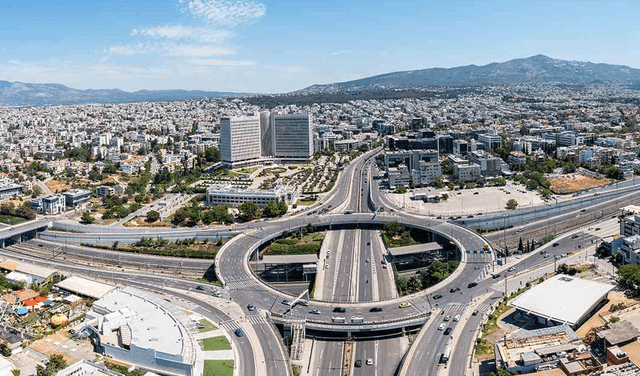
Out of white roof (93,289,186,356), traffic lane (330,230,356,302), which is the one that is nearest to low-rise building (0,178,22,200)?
white roof (93,289,186,356)

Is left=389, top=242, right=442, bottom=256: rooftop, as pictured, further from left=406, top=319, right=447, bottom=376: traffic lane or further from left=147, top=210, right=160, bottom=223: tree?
left=147, top=210, right=160, bottom=223: tree

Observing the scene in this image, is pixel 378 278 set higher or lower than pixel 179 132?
lower

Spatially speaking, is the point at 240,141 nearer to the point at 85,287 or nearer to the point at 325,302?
the point at 85,287

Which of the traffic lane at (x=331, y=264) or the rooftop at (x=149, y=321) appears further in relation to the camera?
the traffic lane at (x=331, y=264)

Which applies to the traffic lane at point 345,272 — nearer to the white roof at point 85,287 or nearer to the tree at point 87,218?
the white roof at point 85,287

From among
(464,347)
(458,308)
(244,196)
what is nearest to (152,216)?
(244,196)

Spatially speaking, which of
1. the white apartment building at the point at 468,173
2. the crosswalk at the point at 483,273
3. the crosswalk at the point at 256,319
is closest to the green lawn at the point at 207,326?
the crosswalk at the point at 256,319

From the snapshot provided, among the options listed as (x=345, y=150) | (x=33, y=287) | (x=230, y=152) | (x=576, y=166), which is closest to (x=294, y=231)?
(x=33, y=287)

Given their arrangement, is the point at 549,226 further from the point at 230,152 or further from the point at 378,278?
the point at 230,152
